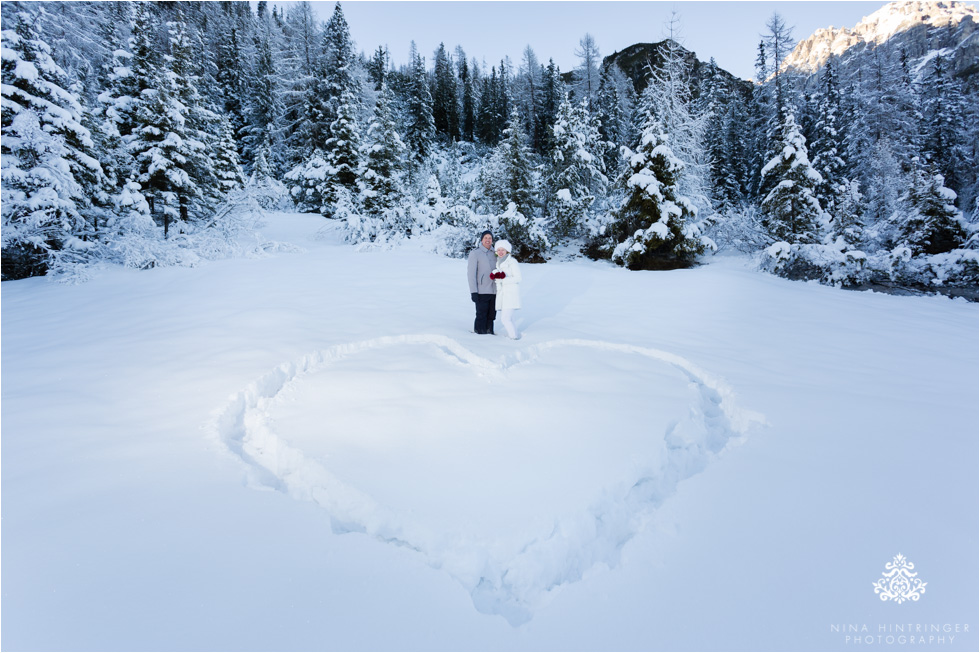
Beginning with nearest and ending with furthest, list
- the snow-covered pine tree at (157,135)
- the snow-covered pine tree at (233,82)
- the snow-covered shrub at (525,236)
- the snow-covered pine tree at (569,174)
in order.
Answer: the snow-covered pine tree at (157,135), the snow-covered shrub at (525,236), the snow-covered pine tree at (569,174), the snow-covered pine tree at (233,82)

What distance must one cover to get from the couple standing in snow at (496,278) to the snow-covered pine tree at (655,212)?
10605mm

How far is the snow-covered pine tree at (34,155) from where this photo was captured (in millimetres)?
11422

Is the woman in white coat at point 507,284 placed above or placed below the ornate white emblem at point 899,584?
above

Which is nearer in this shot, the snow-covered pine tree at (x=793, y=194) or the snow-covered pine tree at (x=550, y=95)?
the snow-covered pine tree at (x=793, y=194)

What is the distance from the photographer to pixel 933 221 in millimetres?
13102

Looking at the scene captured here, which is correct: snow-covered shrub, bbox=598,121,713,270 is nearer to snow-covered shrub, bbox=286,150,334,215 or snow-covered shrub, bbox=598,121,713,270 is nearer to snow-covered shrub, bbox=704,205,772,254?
snow-covered shrub, bbox=704,205,772,254

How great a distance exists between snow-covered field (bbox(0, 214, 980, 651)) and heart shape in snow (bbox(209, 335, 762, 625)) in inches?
0.9

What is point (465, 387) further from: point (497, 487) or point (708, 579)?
point (708, 579)

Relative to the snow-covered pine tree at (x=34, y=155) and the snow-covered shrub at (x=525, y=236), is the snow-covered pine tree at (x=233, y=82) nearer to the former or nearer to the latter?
the snow-covered pine tree at (x=34, y=155)

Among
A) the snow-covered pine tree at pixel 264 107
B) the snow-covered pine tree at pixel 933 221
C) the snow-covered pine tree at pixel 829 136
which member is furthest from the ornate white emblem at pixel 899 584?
the snow-covered pine tree at pixel 264 107

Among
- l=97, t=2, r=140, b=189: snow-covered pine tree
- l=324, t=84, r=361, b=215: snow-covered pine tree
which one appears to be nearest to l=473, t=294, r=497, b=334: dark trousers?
l=97, t=2, r=140, b=189: snow-covered pine tree

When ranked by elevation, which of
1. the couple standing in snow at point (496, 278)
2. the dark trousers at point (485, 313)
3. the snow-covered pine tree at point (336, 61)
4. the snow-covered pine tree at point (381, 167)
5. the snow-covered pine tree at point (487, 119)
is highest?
the snow-covered pine tree at point (487, 119)

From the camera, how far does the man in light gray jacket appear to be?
22.4 feet

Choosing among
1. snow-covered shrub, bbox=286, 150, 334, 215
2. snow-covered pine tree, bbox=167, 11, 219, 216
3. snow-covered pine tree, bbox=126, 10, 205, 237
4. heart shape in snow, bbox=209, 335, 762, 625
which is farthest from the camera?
snow-covered shrub, bbox=286, 150, 334, 215
